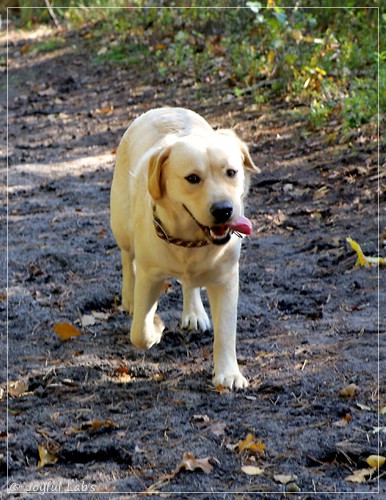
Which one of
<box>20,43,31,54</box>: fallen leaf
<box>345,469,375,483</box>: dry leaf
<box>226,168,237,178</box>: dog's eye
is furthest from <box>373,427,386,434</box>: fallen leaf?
<box>20,43,31,54</box>: fallen leaf

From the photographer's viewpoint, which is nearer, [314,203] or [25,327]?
[25,327]

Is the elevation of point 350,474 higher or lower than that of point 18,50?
higher

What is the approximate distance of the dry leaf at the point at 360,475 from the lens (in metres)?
3.29

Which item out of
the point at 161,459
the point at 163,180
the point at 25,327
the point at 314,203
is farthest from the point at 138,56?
the point at 161,459

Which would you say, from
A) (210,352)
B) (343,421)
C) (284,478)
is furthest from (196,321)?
(284,478)

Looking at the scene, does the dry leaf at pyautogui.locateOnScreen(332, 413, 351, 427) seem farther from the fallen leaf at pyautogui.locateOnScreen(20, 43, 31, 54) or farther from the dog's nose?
the fallen leaf at pyautogui.locateOnScreen(20, 43, 31, 54)

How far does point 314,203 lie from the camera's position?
24.5 ft

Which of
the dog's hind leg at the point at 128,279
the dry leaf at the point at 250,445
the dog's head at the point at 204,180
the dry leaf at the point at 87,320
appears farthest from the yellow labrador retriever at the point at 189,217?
the dry leaf at the point at 250,445

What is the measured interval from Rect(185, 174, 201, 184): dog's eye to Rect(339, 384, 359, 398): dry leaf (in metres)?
1.25

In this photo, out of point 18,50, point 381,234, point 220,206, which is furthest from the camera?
point 18,50

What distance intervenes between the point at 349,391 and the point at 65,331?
1885 millimetres

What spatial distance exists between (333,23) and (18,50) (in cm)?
769

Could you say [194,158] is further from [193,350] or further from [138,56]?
[138,56]

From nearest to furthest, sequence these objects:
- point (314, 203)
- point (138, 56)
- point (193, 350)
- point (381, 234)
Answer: point (193, 350) → point (381, 234) → point (314, 203) → point (138, 56)
